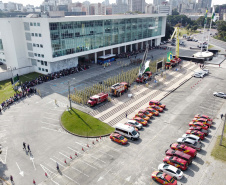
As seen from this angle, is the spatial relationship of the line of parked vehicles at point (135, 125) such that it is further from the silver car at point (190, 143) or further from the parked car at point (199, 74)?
the parked car at point (199, 74)

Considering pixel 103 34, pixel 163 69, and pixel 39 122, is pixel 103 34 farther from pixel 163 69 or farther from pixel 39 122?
pixel 39 122

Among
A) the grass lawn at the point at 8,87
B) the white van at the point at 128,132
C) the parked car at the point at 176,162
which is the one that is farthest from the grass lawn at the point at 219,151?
the grass lawn at the point at 8,87

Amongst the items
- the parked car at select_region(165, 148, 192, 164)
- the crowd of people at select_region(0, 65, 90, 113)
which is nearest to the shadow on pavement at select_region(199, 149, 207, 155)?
the parked car at select_region(165, 148, 192, 164)

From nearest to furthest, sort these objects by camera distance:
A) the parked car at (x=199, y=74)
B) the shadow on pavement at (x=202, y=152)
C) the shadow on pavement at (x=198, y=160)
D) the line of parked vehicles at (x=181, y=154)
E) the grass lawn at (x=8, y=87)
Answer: the line of parked vehicles at (x=181, y=154)
the shadow on pavement at (x=198, y=160)
the shadow on pavement at (x=202, y=152)
the grass lawn at (x=8, y=87)
the parked car at (x=199, y=74)

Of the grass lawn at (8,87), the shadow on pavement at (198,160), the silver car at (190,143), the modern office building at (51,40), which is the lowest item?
the shadow on pavement at (198,160)

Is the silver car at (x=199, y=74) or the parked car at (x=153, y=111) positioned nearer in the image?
the parked car at (x=153, y=111)

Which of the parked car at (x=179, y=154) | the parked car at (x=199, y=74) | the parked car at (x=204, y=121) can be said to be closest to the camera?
the parked car at (x=179, y=154)

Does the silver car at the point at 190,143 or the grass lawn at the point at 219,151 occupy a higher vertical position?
the silver car at the point at 190,143
